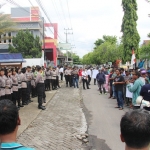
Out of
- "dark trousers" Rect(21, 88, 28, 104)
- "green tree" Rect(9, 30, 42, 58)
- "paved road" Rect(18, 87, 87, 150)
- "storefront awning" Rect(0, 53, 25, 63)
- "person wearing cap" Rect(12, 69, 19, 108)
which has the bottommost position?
"paved road" Rect(18, 87, 87, 150)

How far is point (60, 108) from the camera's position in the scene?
11.5 m

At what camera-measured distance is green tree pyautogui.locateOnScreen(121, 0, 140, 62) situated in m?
24.3

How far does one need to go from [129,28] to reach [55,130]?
19059 millimetres

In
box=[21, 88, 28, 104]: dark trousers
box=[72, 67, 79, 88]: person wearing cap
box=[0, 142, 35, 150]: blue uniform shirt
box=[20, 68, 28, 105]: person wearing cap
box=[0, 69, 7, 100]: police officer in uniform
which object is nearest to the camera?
box=[0, 142, 35, 150]: blue uniform shirt

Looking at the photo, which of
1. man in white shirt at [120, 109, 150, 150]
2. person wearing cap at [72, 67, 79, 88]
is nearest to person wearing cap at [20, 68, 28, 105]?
person wearing cap at [72, 67, 79, 88]

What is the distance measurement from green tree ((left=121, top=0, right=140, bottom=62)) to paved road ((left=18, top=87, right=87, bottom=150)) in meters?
15.5

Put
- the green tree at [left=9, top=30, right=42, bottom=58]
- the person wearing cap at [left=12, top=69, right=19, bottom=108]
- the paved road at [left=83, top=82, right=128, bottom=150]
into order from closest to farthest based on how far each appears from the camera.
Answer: the paved road at [left=83, top=82, right=128, bottom=150] < the person wearing cap at [left=12, top=69, right=19, bottom=108] < the green tree at [left=9, top=30, right=42, bottom=58]

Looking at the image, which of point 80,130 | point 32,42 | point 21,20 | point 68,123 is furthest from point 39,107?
point 21,20

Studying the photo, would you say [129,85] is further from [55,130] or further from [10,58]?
[10,58]

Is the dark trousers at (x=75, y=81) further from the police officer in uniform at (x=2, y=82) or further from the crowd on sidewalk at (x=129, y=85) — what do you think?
the police officer in uniform at (x=2, y=82)

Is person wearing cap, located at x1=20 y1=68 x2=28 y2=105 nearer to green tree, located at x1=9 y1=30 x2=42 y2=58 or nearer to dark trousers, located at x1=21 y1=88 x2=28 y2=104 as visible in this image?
dark trousers, located at x1=21 y1=88 x2=28 y2=104

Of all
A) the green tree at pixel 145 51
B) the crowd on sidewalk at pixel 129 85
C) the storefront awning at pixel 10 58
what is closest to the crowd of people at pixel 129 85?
the crowd on sidewalk at pixel 129 85

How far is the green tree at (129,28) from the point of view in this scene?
24.3 metres

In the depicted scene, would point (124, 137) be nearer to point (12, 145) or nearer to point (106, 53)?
point (12, 145)
